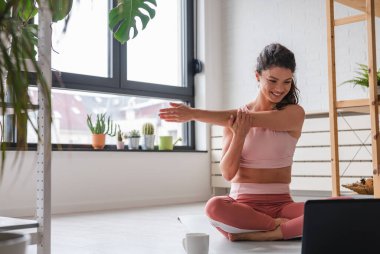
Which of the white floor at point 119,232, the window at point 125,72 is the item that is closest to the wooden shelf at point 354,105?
the white floor at point 119,232

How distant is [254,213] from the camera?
2.11 m

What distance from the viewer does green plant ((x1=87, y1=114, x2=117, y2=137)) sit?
440cm

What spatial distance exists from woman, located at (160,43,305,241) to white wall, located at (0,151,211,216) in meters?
1.92

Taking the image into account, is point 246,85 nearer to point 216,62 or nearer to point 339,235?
point 216,62

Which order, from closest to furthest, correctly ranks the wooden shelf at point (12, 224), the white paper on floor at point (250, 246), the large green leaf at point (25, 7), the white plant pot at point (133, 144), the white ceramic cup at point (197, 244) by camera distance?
the large green leaf at point (25, 7) < the wooden shelf at point (12, 224) < the white ceramic cup at point (197, 244) < the white paper on floor at point (250, 246) < the white plant pot at point (133, 144)

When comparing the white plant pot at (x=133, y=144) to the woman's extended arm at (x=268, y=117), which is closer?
the woman's extended arm at (x=268, y=117)

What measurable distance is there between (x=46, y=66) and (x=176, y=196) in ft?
11.8

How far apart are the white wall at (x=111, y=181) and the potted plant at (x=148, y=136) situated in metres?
0.09

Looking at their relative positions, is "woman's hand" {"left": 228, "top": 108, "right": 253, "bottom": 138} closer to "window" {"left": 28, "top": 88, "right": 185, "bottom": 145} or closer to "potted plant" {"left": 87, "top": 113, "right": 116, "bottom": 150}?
"window" {"left": 28, "top": 88, "right": 185, "bottom": 145}

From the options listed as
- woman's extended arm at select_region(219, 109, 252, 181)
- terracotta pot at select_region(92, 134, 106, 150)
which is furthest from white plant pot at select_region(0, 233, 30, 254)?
terracotta pot at select_region(92, 134, 106, 150)

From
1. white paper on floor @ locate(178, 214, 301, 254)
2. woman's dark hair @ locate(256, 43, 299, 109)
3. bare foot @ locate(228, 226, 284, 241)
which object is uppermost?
woman's dark hair @ locate(256, 43, 299, 109)

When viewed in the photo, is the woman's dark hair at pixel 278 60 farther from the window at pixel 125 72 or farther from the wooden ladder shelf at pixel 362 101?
the window at pixel 125 72

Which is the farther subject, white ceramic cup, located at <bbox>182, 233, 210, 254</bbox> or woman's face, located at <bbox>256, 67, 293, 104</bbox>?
woman's face, located at <bbox>256, 67, 293, 104</bbox>

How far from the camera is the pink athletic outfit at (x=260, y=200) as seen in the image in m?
2.13
